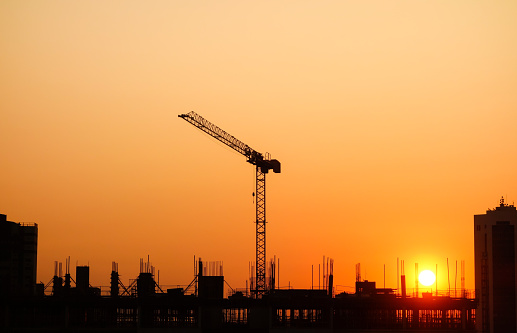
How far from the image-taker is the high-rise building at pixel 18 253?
159m

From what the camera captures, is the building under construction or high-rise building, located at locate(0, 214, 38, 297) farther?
high-rise building, located at locate(0, 214, 38, 297)

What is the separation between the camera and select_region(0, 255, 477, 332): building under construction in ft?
394

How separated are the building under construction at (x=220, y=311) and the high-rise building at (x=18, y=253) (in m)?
16.6

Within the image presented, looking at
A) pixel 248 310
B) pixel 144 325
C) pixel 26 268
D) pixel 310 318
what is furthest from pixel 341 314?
pixel 26 268

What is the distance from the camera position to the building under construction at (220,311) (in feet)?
394

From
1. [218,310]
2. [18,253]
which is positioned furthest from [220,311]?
[18,253]

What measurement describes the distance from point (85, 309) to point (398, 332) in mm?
41047

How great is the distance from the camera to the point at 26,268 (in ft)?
589

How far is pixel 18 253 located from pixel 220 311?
65.9m

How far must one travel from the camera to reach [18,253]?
174 meters

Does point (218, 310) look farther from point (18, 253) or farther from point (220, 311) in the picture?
point (18, 253)

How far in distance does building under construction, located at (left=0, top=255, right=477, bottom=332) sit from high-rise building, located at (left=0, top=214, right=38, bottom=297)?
54.4 ft

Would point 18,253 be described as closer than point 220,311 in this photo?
No

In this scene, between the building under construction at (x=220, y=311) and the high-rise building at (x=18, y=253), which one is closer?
the building under construction at (x=220, y=311)
